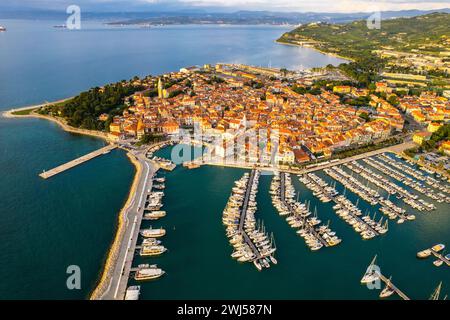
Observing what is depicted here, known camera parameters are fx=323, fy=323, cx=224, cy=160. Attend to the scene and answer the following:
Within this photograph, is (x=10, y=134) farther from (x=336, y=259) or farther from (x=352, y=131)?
(x=352, y=131)

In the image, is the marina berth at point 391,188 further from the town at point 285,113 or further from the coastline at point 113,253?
the coastline at point 113,253

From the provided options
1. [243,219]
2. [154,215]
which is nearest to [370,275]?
[243,219]

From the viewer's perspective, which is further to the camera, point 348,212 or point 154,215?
point 348,212

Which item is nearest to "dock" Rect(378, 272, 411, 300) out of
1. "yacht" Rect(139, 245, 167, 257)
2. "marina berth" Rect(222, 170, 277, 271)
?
"marina berth" Rect(222, 170, 277, 271)

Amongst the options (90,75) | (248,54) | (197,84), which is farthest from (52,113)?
(248,54)

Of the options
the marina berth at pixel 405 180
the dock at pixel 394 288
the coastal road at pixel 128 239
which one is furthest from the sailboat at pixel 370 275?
the coastal road at pixel 128 239

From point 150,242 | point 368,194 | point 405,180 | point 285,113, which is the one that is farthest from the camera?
point 285,113

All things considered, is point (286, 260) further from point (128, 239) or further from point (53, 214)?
point (53, 214)

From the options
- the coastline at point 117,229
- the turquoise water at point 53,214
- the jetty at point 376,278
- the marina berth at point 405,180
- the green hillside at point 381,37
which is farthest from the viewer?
the green hillside at point 381,37
